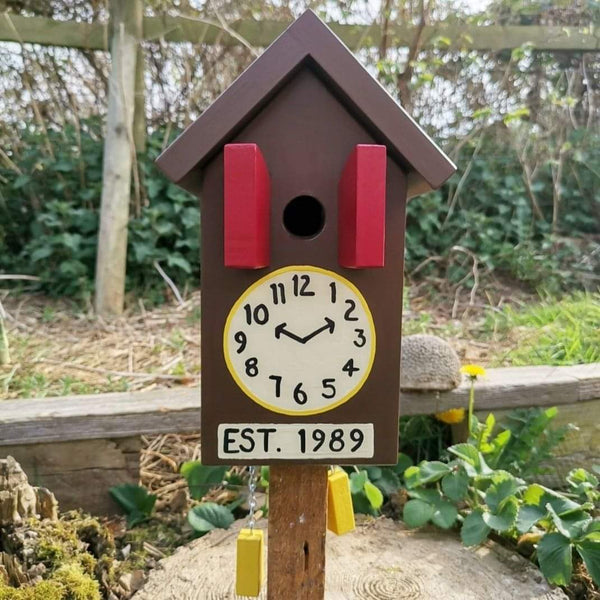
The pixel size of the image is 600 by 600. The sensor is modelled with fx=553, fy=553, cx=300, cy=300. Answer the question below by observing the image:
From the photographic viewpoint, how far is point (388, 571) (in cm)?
137

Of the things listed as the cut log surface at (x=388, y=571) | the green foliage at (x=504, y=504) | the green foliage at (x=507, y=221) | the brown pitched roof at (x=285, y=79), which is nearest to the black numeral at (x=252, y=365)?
the brown pitched roof at (x=285, y=79)

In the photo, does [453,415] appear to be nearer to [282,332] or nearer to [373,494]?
[373,494]

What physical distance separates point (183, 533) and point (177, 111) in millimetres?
2660

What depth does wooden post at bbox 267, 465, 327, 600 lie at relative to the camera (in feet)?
3.39

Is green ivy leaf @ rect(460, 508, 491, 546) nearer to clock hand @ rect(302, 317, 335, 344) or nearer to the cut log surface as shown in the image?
the cut log surface

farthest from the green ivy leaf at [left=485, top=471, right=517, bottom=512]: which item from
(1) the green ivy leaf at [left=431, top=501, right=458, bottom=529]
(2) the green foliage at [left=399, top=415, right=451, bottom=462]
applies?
(2) the green foliage at [left=399, top=415, right=451, bottom=462]

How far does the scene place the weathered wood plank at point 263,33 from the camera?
10.5 feet

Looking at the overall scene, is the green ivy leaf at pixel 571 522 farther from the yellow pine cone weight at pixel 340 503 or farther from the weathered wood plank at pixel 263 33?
the weathered wood plank at pixel 263 33

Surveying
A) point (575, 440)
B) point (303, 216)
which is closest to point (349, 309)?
point (303, 216)

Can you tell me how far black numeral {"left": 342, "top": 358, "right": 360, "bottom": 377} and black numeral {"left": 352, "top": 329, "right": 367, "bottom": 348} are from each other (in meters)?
0.03

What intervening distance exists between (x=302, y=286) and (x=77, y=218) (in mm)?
2705

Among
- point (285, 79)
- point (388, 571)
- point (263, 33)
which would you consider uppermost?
point (263, 33)

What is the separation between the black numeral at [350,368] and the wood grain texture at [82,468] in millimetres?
1029

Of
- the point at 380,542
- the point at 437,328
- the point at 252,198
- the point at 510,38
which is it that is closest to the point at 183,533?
the point at 380,542
